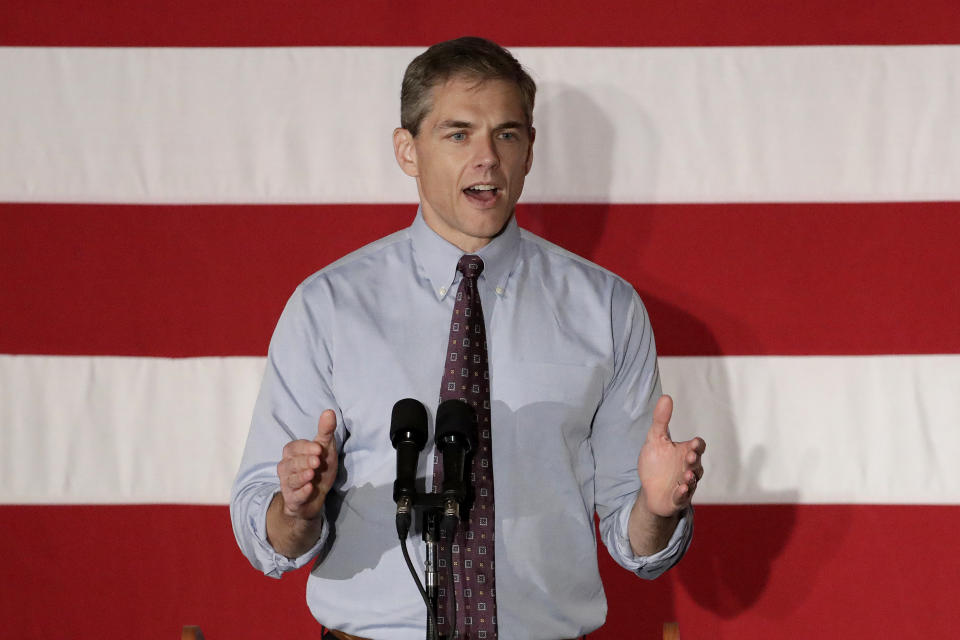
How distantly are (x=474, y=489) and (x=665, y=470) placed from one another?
0.86 ft

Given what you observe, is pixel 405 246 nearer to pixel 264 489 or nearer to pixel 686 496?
pixel 264 489

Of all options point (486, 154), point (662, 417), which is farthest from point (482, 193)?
point (662, 417)

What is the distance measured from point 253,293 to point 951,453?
1382mm

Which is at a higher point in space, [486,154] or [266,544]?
[486,154]

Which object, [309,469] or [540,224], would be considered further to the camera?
[540,224]

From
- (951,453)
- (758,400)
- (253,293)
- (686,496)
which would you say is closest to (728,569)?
(758,400)

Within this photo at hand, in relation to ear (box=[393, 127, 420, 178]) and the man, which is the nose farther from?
ear (box=[393, 127, 420, 178])

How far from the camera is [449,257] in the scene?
154cm

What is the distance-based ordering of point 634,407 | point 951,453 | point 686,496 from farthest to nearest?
point 951,453 → point 634,407 → point 686,496

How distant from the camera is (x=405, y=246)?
1596 millimetres

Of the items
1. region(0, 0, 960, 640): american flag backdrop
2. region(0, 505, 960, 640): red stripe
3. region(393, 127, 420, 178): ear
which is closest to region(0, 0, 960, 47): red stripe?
region(0, 0, 960, 640): american flag backdrop

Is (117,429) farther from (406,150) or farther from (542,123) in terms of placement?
(542,123)

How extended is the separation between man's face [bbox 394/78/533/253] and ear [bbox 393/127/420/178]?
4 cm

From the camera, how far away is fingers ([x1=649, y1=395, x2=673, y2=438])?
1.29 meters
